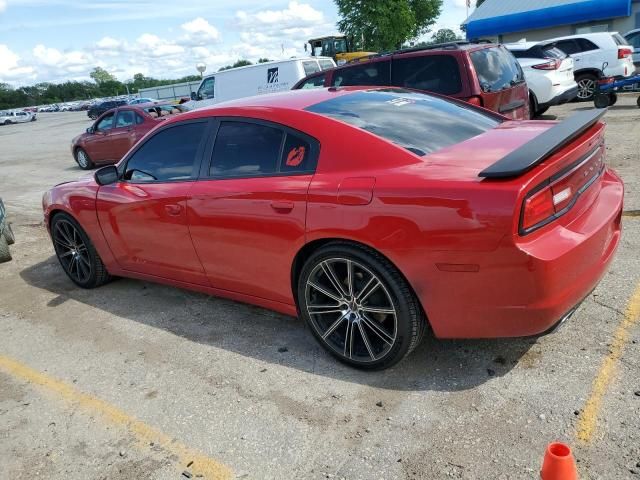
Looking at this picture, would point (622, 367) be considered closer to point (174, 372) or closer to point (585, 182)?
point (585, 182)

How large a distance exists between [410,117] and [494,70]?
16.6ft

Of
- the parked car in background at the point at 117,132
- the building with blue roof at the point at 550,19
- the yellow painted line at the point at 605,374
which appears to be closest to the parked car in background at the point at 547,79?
the parked car in background at the point at 117,132

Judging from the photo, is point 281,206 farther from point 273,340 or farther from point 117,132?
point 117,132

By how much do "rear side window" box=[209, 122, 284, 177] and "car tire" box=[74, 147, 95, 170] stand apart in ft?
39.9

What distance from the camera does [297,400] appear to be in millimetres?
3016

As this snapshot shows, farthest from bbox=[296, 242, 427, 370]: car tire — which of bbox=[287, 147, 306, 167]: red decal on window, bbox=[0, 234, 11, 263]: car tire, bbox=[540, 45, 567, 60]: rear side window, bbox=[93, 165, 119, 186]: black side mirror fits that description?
bbox=[540, 45, 567, 60]: rear side window

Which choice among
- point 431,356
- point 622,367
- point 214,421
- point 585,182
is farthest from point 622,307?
point 214,421

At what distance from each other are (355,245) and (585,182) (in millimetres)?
1282

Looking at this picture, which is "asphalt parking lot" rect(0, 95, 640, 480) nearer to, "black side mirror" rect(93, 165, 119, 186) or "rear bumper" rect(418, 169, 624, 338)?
"rear bumper" rect(418, 169, 624, 338)

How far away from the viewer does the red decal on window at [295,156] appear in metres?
3.26

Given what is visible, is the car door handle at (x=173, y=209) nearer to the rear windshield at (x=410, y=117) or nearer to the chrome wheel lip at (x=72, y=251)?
the rear windshield at (x=410, y=117)

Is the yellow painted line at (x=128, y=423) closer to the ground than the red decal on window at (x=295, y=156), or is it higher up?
closer to the ground

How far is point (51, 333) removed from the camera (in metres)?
4.32

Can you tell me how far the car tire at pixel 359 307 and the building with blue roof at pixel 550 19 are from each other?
1175 inches
